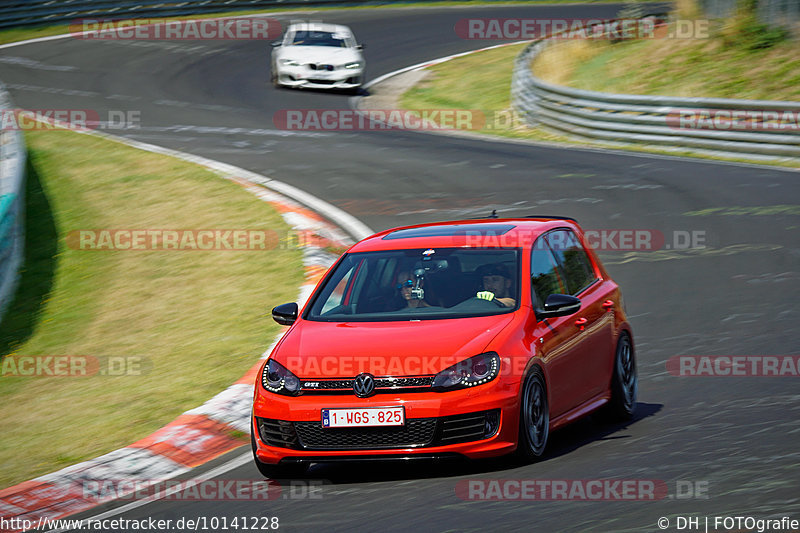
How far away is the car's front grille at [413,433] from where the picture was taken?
6.83m

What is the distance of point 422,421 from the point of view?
682cm

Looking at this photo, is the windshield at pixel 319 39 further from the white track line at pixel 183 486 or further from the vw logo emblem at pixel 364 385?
the vw logo emblem at pixel 364 385

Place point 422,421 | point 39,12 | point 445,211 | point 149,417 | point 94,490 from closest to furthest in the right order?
point 422,421 < point 94,490 < point 149,417 < point 445,211 < point 39,12

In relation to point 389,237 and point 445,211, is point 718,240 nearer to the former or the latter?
point 445,211

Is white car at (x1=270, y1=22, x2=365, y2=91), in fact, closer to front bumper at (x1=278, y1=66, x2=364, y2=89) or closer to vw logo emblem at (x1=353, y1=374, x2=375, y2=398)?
front bumper at (x1=278, y1=66, x2=364, y2=89)

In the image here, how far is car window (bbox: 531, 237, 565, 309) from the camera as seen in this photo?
7.82 metres

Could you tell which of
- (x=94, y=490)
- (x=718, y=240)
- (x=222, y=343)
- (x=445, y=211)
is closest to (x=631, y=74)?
(x=445, y=211)

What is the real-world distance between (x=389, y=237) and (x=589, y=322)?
1552mm

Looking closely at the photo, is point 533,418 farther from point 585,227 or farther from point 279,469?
point 585,227

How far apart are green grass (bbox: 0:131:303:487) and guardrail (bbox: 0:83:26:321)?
285 millimetres

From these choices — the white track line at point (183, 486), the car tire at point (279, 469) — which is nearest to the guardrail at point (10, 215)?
the white track line at point (183, 486)

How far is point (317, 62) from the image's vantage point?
97.5ft

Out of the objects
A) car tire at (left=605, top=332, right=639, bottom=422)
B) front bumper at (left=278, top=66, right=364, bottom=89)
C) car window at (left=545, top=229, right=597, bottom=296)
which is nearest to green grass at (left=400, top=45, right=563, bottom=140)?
front bumper at (left=278, top=66, right=364, bottom=89)

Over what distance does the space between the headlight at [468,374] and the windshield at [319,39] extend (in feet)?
80.2
